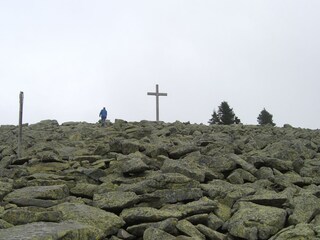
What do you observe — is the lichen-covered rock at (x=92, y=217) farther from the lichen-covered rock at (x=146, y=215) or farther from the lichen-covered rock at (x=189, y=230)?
the lichen-covered rock at (x=189, y=230)

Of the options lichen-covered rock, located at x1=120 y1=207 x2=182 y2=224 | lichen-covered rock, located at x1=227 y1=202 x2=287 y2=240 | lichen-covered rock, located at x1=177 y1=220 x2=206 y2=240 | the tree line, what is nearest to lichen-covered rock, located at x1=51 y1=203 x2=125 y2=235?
lichen-covered rock, located at x1=120 y1=207 x2=182 y2=224

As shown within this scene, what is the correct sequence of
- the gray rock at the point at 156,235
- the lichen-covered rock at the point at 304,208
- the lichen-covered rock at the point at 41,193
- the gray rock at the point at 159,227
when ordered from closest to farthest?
the gray rock at the point at 156,235, the gray rock at the point at 159,227, the lichen-covered rock at the point at 304,208, the lichen-covered rock at the point at 41,193

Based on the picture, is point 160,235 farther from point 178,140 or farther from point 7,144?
point 7,144

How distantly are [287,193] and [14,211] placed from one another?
709cm

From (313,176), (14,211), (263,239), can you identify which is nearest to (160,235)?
(263,239)

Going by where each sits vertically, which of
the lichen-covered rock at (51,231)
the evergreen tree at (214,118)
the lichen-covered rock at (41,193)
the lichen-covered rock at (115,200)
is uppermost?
the evergreen tree at (214,118)

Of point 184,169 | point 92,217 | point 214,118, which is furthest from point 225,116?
point 92,217

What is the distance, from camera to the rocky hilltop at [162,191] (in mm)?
9414

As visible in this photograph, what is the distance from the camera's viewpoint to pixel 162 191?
1140 cm

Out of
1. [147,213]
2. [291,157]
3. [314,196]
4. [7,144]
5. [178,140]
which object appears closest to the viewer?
[147,213]

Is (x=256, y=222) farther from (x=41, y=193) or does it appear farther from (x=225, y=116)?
(x=225, y=116)

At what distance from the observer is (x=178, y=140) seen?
18.7 meters

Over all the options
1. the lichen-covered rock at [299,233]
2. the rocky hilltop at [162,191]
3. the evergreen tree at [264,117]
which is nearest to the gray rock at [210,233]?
the rocky hilltop at [162,191]

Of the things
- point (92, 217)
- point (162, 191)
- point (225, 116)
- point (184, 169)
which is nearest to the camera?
point (92, 217)
